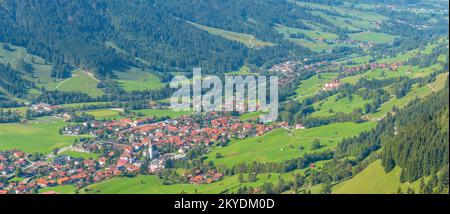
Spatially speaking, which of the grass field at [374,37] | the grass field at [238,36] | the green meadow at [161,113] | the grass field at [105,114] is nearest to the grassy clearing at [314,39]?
the grass field at [374,37]

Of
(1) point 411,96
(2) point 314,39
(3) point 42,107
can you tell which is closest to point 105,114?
(3) point 42,107

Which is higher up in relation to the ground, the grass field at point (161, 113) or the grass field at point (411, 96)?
the grass field at point (411, 96)

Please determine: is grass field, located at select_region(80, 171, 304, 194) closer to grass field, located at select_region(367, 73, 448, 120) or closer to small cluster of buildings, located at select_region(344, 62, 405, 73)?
grass field, located at select_region(367, 73, 448, 120)

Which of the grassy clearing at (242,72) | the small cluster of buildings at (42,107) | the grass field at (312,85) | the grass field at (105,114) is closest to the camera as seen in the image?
the grass field at (105,114)

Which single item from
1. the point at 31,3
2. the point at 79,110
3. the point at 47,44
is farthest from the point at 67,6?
the point at 79,110

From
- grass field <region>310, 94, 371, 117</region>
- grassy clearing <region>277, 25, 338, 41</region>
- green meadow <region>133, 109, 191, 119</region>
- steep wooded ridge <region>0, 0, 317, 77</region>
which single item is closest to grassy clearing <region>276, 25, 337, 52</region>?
grassy clearing <region>277, 25, 338, 41</region>

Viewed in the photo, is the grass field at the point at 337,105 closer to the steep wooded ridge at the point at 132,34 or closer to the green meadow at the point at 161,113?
the green meadow at the point at 161,113
